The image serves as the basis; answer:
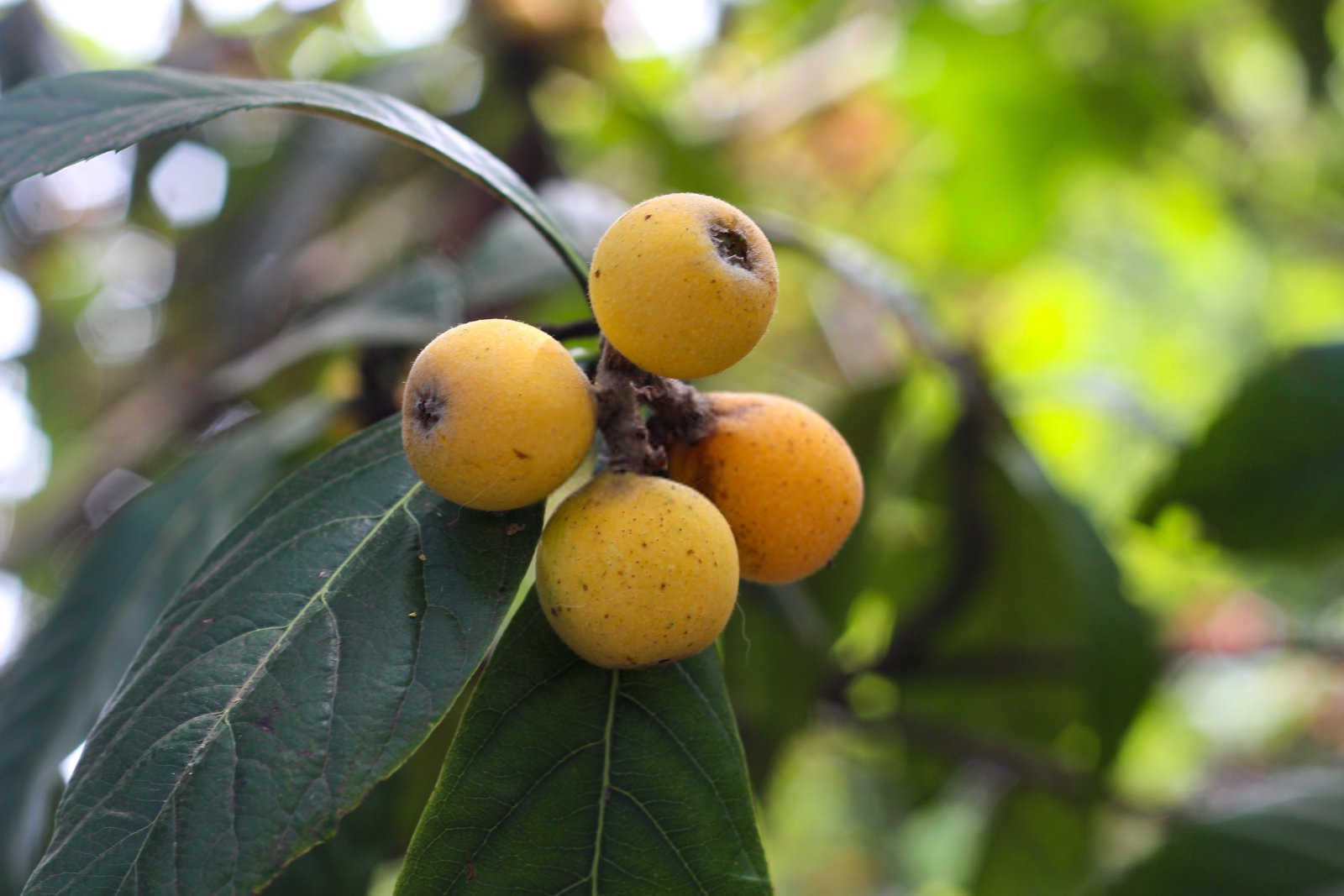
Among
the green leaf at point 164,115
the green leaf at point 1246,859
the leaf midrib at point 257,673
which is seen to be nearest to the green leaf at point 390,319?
the green leaf at point 164,115

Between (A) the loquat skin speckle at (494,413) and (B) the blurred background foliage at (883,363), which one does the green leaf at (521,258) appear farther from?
(A) the loquat skin speckle at (494,413)

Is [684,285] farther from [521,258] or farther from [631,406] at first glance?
[521,258]

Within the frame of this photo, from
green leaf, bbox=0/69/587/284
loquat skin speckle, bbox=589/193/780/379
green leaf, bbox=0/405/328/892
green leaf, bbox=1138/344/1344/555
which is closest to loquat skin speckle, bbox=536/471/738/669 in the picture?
loquat skin speckle, bbox=589/193/780/379

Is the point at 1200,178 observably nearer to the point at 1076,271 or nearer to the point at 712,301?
the point at 1076,271

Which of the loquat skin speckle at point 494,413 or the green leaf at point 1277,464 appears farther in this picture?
the green leaf at point 1277,464

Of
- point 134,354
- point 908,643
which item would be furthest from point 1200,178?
point 134,354

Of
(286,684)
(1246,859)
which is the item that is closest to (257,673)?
(286,684)
